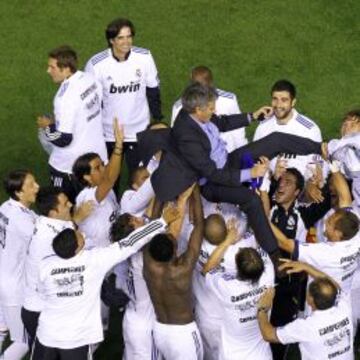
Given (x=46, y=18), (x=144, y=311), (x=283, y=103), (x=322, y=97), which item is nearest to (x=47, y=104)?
(x=46, y=18)

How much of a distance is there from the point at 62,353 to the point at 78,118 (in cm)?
272

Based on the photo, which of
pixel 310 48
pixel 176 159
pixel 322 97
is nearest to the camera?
pixel 176 159

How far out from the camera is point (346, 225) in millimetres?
7605

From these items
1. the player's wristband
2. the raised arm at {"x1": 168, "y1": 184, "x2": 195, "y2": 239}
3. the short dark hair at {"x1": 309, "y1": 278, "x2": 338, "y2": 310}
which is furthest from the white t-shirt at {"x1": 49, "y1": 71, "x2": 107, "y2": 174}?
the short dark hair at {"x1": 309, "y1": 278, "x2": 338, "y2": 310}

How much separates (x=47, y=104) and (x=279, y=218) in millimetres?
5432

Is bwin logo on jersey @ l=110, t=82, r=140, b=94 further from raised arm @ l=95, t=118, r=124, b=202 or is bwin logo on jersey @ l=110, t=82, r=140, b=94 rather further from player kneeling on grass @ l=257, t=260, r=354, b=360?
player kneeling on grass @ l=257, t=260, r=354, b=360

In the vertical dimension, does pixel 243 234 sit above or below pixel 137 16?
below

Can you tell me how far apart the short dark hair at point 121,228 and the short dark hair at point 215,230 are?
0.64 m

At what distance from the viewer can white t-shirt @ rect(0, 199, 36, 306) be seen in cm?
819

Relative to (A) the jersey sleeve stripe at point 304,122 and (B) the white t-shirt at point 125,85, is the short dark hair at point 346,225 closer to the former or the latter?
(A) the jersey sleeve stripe at point 304,122

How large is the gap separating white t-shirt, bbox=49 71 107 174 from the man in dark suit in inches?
80.2

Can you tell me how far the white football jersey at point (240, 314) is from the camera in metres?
7.39

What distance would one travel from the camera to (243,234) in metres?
7.94

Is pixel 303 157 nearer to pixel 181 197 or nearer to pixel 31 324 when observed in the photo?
pixel 181 197
